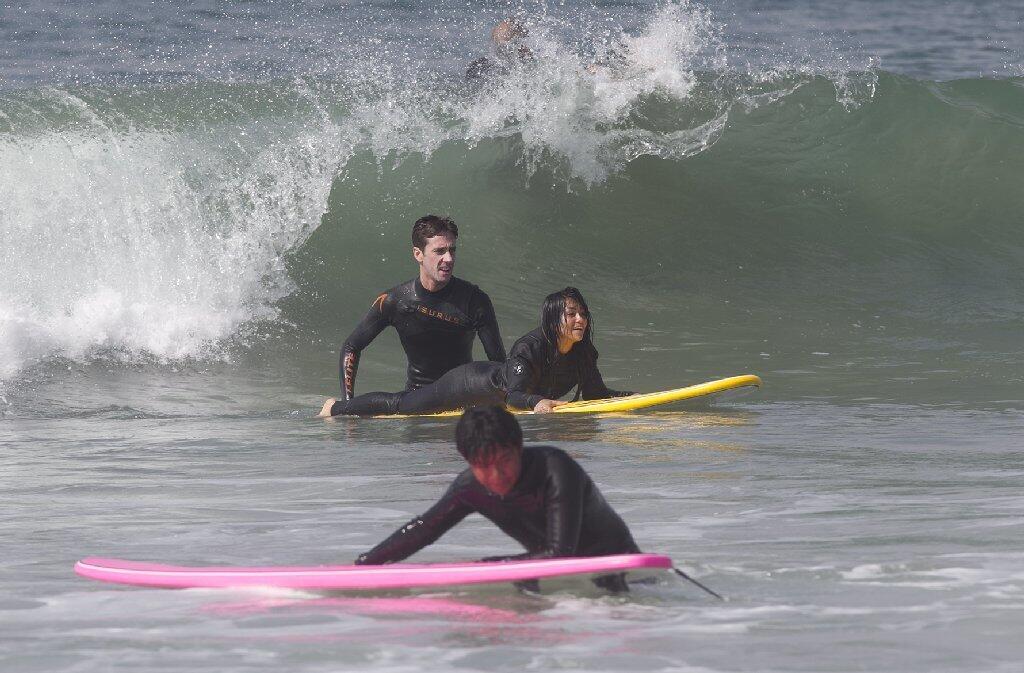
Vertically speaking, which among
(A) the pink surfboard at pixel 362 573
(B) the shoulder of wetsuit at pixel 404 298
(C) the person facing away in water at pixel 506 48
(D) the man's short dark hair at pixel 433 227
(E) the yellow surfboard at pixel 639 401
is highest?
(C) the person facing away in water at pixel 506 48

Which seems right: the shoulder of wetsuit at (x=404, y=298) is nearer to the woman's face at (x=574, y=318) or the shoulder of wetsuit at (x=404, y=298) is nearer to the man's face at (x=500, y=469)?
the woman's face at (x=574, y=318)

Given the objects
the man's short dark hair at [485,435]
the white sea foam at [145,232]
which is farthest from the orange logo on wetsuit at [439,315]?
the man's short dark hair at [485,435]

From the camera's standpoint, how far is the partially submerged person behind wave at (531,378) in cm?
807

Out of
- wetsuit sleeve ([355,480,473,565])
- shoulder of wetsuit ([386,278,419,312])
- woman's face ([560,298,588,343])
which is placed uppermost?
shoulder of wetsuit ([386,278,419,312])

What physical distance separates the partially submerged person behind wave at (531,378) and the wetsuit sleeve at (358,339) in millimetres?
106

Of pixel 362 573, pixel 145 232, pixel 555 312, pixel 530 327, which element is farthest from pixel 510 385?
pixel 145 232

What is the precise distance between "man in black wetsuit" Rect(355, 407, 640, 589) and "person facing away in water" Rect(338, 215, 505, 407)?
399cm

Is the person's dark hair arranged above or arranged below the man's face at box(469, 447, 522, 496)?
above

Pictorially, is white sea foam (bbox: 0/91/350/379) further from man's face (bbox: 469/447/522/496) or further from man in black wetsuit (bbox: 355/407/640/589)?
man's face (bbox: 469/447/522/496)

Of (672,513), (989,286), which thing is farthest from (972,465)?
(989,286)

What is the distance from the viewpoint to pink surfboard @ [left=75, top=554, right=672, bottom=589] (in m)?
4.28

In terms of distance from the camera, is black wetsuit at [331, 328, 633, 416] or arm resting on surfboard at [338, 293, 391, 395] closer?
black wetsuit at [331, 328, 633, 416]

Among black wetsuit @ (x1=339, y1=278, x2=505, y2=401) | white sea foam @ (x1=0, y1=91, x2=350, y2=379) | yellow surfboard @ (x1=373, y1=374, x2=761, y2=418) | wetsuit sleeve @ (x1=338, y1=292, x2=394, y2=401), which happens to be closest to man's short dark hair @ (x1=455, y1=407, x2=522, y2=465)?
yellow surfboard @ (x1=373, y1=374, x2=761, y2=418)

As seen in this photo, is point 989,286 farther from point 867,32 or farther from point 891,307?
point 867,32
